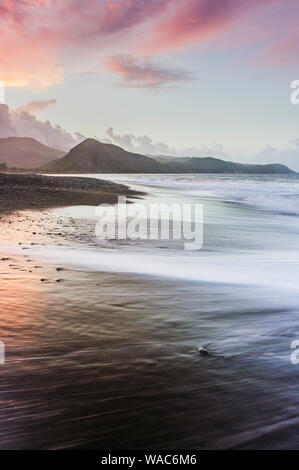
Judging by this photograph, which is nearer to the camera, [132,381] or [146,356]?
[132,381]

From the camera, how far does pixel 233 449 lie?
2.72 meters

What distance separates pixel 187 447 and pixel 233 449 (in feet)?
0.96

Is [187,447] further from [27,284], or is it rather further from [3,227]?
[3,227]

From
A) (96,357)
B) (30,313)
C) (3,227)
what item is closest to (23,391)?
(96,357)

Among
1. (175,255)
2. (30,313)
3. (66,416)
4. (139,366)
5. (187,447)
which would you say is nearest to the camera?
(187,447)

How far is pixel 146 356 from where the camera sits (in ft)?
13.5

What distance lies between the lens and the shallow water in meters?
2.90

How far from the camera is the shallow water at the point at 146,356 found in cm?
290

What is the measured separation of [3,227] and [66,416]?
11.5m

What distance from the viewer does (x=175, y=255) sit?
10414 millimetres
